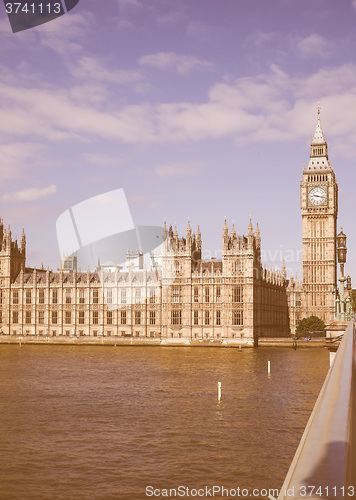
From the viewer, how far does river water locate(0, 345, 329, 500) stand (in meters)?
23.4

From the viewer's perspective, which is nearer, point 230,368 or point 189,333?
point 230,368

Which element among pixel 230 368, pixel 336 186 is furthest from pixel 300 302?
pixel 230 368

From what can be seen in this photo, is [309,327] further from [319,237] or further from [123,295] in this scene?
[123,295]

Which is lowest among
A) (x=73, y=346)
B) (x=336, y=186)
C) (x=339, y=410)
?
(x=73, y=346)

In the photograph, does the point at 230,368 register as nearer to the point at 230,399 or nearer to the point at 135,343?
the point at 230,399

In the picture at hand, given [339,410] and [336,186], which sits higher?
[336,186]

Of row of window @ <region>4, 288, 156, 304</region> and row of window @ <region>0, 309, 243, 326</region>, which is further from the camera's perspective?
row of window @ <region>4, 288, 156, 304</region>

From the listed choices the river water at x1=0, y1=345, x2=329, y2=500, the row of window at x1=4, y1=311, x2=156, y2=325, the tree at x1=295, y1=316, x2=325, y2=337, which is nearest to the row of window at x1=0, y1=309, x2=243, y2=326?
the row of window at x1=4, y1=311, x2=156, y2=325

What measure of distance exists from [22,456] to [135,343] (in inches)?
3413

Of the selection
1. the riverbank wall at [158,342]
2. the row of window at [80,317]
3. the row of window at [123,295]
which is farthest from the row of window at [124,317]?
the riverbank wall at [158,342]

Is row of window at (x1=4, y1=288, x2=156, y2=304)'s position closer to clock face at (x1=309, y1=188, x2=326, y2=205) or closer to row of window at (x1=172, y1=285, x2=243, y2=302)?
row of window at (x1=172, y1=285, x2=243, y2=302)

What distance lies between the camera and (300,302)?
143 m

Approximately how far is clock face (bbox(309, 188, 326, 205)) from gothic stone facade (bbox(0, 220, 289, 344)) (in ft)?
76.2

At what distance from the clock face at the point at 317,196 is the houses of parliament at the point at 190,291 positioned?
0.26m
